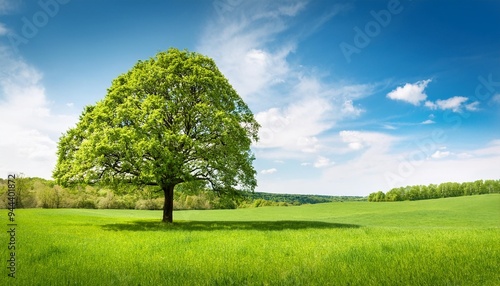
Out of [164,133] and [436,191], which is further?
[436,191]

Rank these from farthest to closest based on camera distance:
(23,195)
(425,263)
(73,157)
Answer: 1. (23,195)
2. (73,157)
3. (425,263)

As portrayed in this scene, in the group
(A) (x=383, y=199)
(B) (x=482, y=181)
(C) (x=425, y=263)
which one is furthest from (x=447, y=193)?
(C) (x=425, y=263)

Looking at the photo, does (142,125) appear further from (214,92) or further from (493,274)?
(493,274)

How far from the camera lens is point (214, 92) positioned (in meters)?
27.6

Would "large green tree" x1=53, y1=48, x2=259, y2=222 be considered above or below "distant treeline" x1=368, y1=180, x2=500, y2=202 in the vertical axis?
above

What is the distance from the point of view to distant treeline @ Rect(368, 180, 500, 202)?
140625mm

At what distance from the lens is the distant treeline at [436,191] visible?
141m

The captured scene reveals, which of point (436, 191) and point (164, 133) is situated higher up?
point (164, 133)

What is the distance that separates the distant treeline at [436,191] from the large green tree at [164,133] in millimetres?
125946

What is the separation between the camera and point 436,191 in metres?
154

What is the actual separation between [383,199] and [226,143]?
128 meters

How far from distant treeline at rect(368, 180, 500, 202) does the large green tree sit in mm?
125946

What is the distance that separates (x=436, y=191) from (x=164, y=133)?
163m

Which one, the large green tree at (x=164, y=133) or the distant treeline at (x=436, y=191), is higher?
the large green tree at (x=164, y=133)
